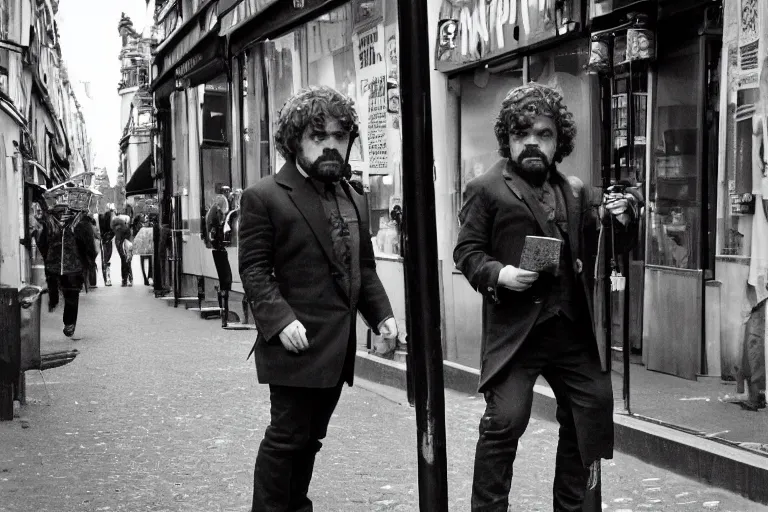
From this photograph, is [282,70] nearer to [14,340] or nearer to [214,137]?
[214,137]

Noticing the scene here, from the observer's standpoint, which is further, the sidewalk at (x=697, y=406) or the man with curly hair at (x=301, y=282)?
the sidewalk at (x=697, y=406)

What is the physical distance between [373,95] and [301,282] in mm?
8418

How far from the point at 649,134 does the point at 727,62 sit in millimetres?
1678

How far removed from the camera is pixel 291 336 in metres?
4.50

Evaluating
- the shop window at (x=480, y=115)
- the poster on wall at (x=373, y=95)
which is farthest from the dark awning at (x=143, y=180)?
the shop window at (x=480, y=115)

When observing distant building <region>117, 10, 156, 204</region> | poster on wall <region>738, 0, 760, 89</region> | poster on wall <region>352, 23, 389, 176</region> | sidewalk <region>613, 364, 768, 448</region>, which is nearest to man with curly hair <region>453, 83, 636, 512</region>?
sidewalk <region>613, 364, 768, 448</region>

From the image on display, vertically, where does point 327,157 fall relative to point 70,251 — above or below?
above

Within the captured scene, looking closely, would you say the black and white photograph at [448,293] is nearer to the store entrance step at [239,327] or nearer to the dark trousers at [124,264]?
the store entrance step at [239,327]

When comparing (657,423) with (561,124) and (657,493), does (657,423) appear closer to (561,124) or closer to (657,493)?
(657,493)

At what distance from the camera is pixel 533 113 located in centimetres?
471

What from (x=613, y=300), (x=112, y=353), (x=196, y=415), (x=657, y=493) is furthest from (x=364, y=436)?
(x=112, y=353)

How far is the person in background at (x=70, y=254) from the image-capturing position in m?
15.7

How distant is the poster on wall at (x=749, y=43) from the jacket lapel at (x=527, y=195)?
318 cm

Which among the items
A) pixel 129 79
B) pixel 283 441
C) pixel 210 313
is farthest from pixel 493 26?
pixel 129 79
